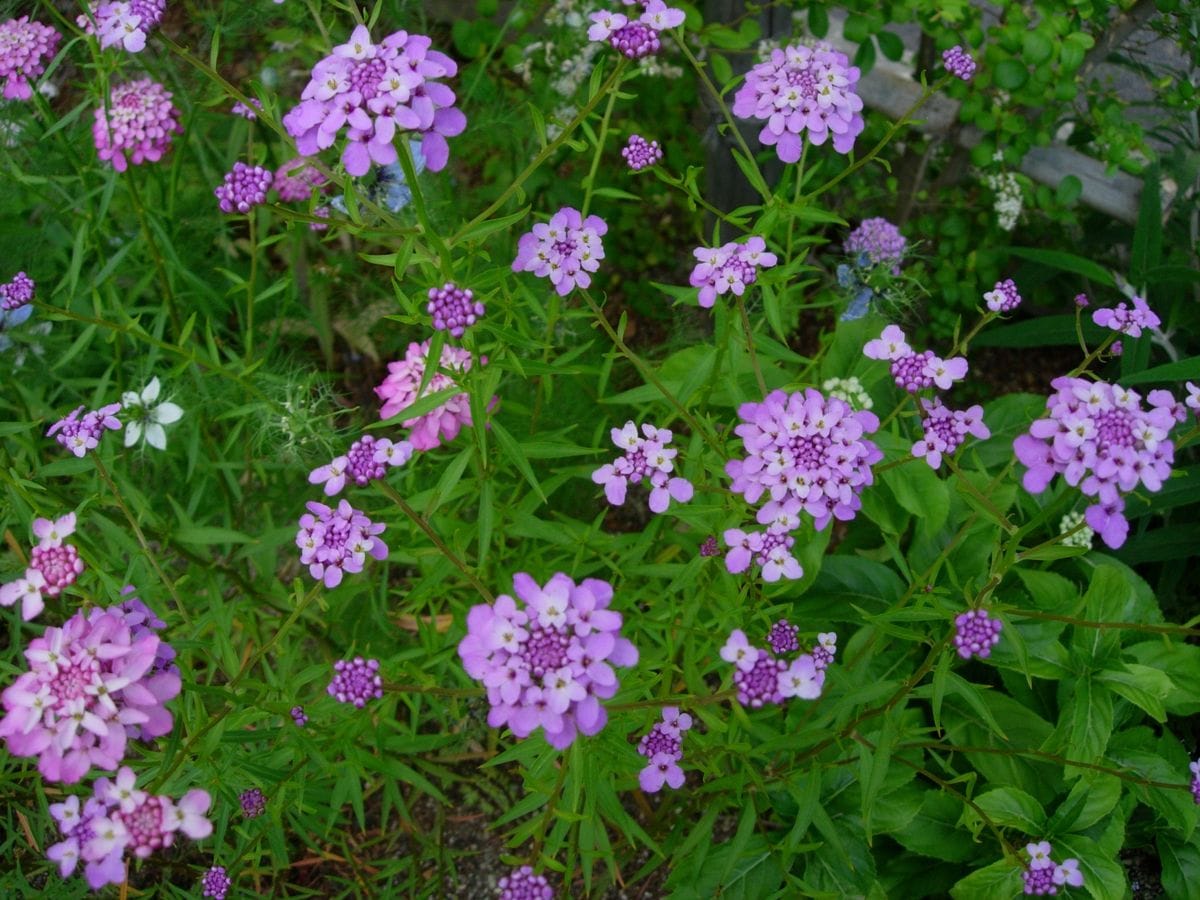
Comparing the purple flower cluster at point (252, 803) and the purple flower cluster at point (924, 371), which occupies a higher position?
the purple flower cluster at point (924, 371)

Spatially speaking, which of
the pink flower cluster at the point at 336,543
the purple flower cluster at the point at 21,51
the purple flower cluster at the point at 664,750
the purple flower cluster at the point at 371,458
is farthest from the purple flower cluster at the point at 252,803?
the purple flower cluster at the point at 21,51

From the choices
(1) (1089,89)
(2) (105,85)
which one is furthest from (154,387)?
(1) (1089,89)

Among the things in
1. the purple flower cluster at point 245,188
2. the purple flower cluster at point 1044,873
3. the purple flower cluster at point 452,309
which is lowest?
the purple flower cluster at point 1044,873

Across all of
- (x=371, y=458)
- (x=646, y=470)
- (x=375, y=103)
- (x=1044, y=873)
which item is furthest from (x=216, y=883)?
(x=1044, y=873)

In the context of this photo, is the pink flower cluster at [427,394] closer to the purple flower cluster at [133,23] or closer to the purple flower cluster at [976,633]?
the purple flower cluster at [133,23]

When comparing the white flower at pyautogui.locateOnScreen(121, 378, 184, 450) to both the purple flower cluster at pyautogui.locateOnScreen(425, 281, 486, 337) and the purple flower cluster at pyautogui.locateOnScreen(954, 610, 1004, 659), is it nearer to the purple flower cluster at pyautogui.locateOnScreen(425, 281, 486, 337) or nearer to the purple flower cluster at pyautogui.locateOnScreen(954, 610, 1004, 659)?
the purple flower cluster at pyautogui.locateOnScreen(425, 281, 486, 337)

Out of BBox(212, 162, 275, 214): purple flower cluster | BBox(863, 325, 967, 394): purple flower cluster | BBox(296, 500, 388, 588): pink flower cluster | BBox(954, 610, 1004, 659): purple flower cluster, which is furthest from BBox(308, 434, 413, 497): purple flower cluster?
BBox(954, 610, 1004, 659): purple flower cluster
